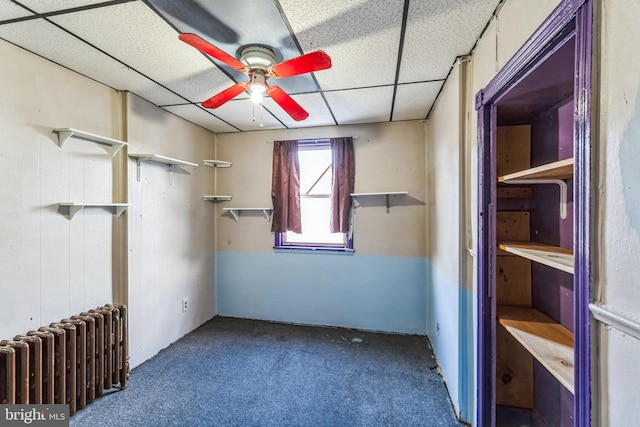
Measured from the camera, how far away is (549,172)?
3.81ft

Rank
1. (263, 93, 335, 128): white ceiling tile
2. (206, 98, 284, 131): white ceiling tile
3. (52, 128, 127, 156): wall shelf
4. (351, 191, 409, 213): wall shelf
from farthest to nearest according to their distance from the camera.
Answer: (351, 191, 409, 213): wall shelf < (206, 98, 284, 131): white ceiling tile < (263, 93, 335, 128): white ceiling tile < (52, 128, 127, 156): wall shelf

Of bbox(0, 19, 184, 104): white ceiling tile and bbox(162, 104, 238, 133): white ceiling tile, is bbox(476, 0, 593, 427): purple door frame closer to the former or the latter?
bbox(0, 19, 184, 104): white ceiling tile

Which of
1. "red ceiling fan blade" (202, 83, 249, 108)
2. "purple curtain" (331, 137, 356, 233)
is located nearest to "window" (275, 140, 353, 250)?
"purple curtain" (331, 137, 356, 233)

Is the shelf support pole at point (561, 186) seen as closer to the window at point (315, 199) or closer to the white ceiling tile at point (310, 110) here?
the white ceiling tile at point (310, 110)

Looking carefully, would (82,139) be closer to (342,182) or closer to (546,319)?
(342,182)

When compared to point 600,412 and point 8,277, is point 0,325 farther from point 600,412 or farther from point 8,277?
point 600,412

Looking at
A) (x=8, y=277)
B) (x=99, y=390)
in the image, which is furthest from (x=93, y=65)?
(x=99, y=390)

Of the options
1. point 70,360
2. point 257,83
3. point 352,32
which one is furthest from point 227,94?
point 70,360

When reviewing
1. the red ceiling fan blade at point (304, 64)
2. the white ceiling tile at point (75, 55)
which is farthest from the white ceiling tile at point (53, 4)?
the red ceiling fan blade at point (304, 64)

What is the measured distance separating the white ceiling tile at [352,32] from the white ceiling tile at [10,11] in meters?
1.29

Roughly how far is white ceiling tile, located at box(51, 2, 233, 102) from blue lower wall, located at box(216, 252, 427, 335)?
2.13 meters

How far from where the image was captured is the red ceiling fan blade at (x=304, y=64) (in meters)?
1.31

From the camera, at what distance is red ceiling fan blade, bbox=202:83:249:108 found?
1.67 meters

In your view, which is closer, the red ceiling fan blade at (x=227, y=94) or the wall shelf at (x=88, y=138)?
the red ceiling fan blade at (x=227, y=94)
